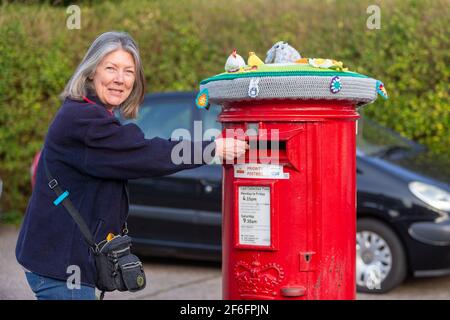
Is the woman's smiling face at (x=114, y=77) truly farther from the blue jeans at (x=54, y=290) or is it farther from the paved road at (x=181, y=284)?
the paved road at (x=181, y=284)

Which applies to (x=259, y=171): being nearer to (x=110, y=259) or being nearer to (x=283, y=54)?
(x=283, y=54)

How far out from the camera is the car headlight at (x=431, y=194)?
619 centimetres

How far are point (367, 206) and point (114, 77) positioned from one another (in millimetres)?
3668

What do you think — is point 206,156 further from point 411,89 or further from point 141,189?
point 411,89

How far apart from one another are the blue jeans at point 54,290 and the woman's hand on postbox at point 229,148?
76 cm

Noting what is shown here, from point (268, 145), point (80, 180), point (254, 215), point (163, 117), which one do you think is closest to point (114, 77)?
point (80, 180)

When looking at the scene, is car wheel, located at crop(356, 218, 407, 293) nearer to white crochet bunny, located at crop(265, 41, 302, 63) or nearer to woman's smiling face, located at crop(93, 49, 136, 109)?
white crochet bunny, located at crop(265, 41, 302, 63)

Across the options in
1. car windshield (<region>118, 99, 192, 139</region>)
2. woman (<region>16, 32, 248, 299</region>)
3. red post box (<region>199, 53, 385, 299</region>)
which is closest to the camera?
woman (<region>16, 32, 248, 299</region>)

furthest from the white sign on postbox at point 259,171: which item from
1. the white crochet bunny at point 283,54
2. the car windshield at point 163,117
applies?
the car windshield at point 163,117

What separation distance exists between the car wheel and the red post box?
290 cm

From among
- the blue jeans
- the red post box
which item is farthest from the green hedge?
the blue jeans

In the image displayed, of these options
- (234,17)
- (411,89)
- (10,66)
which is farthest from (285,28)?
(10,66)

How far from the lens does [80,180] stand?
10.1ft

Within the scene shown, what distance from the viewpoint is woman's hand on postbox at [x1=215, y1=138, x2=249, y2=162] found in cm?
322
